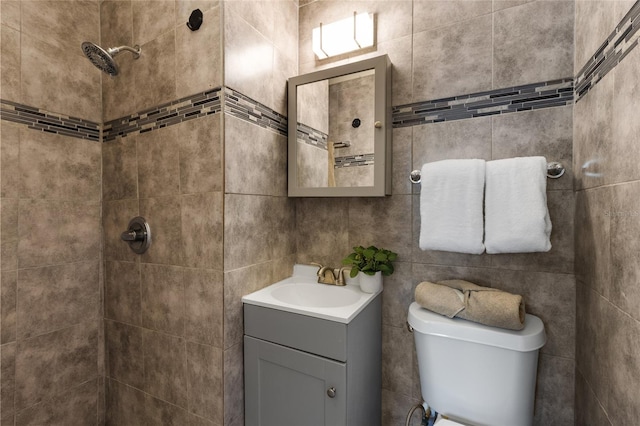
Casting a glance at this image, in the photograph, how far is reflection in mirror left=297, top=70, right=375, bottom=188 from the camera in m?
1.38

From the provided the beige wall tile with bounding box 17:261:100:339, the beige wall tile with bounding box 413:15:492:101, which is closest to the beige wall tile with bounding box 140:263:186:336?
the beige wall tile with bounding box 17:261:100:339

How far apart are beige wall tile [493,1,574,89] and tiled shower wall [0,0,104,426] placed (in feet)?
6.36

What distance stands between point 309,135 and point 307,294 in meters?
0.79

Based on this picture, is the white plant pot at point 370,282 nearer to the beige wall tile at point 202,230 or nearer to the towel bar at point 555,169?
the beige wall tile at point 202,230

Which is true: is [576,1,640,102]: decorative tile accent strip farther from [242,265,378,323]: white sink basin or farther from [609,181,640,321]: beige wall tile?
[242,265,378,323]: white sink basin

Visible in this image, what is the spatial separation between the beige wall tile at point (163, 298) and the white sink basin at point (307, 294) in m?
0.30

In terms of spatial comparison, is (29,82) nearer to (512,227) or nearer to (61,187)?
(61,187)

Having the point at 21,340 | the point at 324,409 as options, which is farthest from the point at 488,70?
the point at 21,340

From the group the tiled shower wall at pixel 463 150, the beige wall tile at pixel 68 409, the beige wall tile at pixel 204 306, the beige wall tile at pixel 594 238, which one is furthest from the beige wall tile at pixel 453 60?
the beige wall tile at pixel 68 409

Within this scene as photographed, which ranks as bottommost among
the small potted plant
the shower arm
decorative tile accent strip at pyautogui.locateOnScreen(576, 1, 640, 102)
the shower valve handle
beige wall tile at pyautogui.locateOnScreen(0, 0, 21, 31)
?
the small potted plant

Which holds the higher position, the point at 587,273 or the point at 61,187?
the point at 61,187

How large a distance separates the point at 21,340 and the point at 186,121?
3.88 ft

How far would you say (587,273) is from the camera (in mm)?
1013

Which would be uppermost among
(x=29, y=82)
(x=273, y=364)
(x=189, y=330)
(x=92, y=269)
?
(x=29, y=82)
